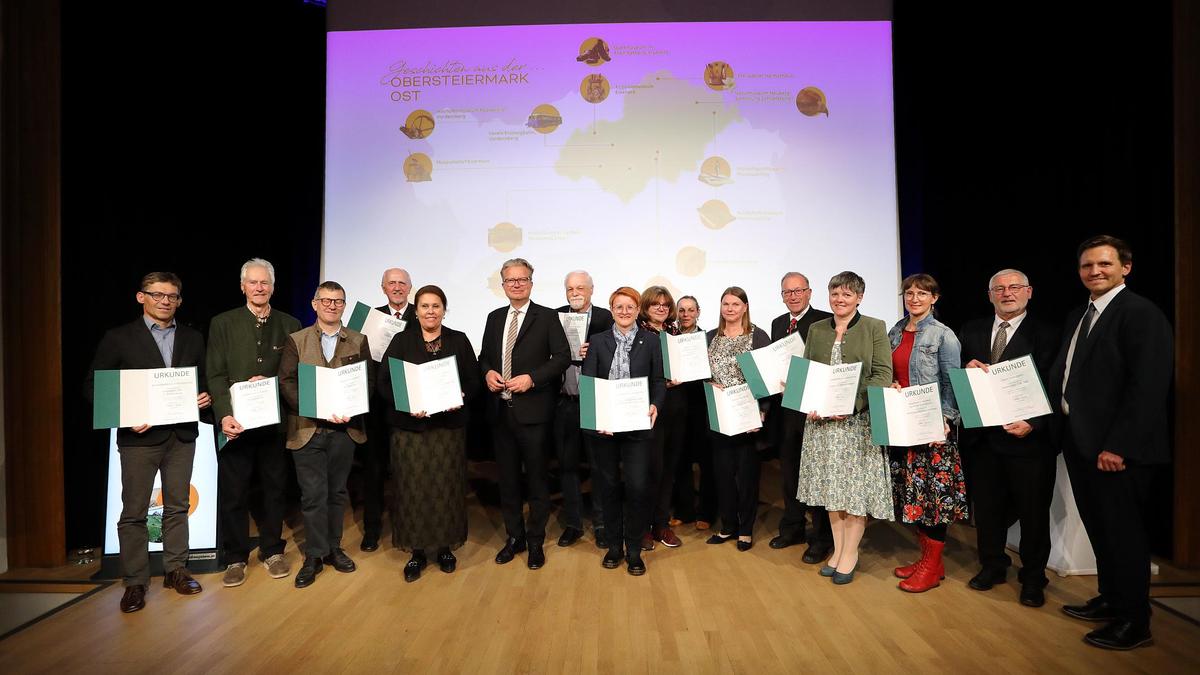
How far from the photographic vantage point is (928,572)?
10.3 feet

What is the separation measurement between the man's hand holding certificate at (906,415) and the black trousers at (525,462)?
170 cm

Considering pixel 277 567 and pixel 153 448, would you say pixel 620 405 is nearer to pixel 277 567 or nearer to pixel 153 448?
pixel 277 567

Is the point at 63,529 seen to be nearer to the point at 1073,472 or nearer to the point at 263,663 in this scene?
the point at 263,663

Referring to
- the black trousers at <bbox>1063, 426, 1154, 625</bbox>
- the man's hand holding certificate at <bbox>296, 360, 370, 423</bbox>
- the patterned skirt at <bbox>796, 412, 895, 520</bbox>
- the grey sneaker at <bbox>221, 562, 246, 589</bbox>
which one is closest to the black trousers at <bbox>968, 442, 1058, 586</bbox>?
the black trousers at <bbox>1063, 426, 1154, 625</bbox>

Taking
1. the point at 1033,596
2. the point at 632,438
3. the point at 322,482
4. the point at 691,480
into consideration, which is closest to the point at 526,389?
the point at 632,438

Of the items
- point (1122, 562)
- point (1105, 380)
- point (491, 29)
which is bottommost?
point (1122, 562)

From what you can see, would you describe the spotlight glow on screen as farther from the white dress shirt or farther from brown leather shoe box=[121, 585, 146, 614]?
brown leather shoe box=[121, 585, 146, 614]

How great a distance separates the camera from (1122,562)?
8.34ft

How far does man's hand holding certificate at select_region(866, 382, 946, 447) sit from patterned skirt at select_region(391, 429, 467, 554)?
2126 millimetres

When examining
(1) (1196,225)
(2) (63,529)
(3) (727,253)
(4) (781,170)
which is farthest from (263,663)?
(1) (1196,225)

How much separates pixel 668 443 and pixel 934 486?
1.46m

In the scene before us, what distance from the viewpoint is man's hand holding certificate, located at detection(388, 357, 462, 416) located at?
10.3 feet

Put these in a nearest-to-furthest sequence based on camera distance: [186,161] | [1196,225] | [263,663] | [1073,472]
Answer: [263,663] < [1073,472] < [1196,225] < [186,161]

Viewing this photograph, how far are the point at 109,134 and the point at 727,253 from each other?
163 inches
